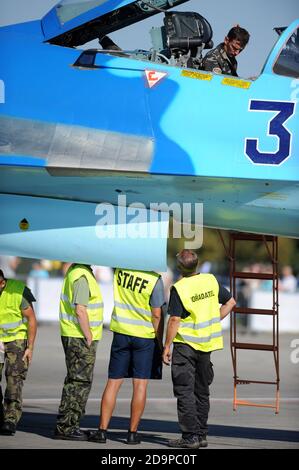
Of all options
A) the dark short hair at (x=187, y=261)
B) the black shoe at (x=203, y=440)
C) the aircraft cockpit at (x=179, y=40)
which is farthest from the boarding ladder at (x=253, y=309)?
the aircraft cockpit at (x=179, y=40)

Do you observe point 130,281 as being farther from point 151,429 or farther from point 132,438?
point 151,429

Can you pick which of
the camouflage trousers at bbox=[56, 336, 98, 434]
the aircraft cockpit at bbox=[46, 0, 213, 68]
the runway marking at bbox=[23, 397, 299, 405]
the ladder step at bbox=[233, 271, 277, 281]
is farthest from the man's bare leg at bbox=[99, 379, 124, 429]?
the runway marking at bbox=[23, 397, 299, 405]

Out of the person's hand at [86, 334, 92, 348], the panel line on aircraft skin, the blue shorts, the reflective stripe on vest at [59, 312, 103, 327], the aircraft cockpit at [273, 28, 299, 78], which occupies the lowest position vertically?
the blue shorts

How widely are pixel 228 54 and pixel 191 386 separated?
3121 mm

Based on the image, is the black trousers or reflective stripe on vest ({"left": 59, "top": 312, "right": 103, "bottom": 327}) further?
reflective stripe on vest ({"left": 59, "top": 312, "right": 103, "bottom": 327})

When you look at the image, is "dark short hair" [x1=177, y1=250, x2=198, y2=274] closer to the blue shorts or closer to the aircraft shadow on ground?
the blue shorts

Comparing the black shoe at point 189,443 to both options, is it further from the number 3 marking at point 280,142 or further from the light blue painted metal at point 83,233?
the number 3 marking at point 280,142

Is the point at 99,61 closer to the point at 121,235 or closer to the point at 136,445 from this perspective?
the point at 121,235

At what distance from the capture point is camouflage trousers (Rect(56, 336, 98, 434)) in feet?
31.0

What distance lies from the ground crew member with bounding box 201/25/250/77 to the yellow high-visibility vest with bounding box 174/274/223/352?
6.35ft

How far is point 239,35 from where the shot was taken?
31.0 feet

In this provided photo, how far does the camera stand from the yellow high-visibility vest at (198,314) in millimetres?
Result: 9242

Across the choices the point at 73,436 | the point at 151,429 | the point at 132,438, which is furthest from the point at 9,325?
the point at 151,429

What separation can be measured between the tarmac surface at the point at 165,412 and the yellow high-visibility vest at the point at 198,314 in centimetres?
100
